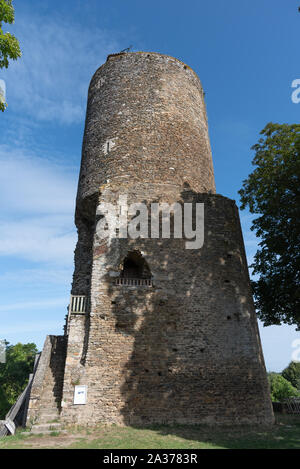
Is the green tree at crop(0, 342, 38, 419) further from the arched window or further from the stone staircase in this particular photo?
the arched window

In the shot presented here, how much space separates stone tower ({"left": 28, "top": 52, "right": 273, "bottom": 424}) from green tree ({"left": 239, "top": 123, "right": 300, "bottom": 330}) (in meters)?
1.30

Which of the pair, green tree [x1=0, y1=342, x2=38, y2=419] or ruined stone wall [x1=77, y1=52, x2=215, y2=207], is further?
green tree [x1=0, y1=342, x2=38, y2=419]

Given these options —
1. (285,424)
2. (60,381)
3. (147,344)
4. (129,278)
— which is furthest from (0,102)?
(285,424)

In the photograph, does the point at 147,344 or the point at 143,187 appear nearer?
the point at 147,344

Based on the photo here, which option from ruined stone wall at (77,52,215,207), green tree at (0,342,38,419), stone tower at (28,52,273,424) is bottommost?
green tree at (0,342,38,419)

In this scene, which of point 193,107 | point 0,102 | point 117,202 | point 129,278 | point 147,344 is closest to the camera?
point 0,102

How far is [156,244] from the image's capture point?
1130 cm

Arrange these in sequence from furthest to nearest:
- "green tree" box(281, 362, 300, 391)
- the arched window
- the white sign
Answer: "green tree" box(281, 362, 300, 391), the arched window, the white sign

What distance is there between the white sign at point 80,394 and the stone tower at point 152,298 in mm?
26

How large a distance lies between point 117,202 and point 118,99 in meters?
5.43

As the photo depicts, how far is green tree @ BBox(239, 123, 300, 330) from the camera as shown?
11.5m

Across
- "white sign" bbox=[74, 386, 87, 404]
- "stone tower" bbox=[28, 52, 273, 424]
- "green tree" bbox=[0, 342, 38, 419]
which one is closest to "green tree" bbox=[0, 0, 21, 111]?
A: "stone tower" bbox=[28, 52, 273, 424]

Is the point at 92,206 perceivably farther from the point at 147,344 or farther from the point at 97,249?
the point at 147,344

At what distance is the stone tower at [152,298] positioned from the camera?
9242mm
